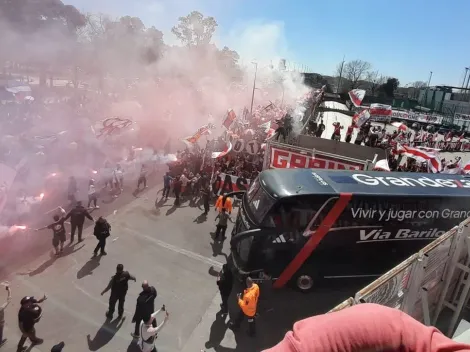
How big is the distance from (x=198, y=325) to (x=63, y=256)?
426 centimetres

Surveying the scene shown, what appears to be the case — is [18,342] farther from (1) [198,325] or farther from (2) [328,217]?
(2) [328,217]

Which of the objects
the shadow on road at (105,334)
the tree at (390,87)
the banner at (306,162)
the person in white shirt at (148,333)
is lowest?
the shadow on road at (105,334)

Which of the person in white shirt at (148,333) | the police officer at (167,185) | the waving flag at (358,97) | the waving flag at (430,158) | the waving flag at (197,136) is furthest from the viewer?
the waving flag at (358,97)

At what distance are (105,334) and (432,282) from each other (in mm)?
5507

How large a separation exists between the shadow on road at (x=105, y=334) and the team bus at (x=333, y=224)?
2.64 m

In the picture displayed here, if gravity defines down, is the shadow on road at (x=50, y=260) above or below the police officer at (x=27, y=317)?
below

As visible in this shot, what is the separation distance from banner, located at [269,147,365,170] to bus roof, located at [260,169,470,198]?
272 cm

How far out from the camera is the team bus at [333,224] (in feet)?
23.0

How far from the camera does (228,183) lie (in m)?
13.8

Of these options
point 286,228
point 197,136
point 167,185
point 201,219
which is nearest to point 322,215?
point 286,228

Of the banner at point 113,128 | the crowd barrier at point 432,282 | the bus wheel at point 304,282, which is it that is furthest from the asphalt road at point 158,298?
the banner at point 113,128

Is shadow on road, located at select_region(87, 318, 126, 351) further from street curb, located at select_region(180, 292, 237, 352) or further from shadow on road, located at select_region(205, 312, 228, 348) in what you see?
shadow on road, located at select_region(205, 312, 228, 348)

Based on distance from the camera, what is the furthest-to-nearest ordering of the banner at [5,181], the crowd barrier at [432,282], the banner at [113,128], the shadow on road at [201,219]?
the banner at [113,128], the shadow on road at [201,219], the banner at [5,181], the crowd barrier at [432,282]

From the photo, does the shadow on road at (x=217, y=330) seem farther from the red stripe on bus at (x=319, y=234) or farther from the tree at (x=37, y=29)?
the tree at (x=37, y=29)
